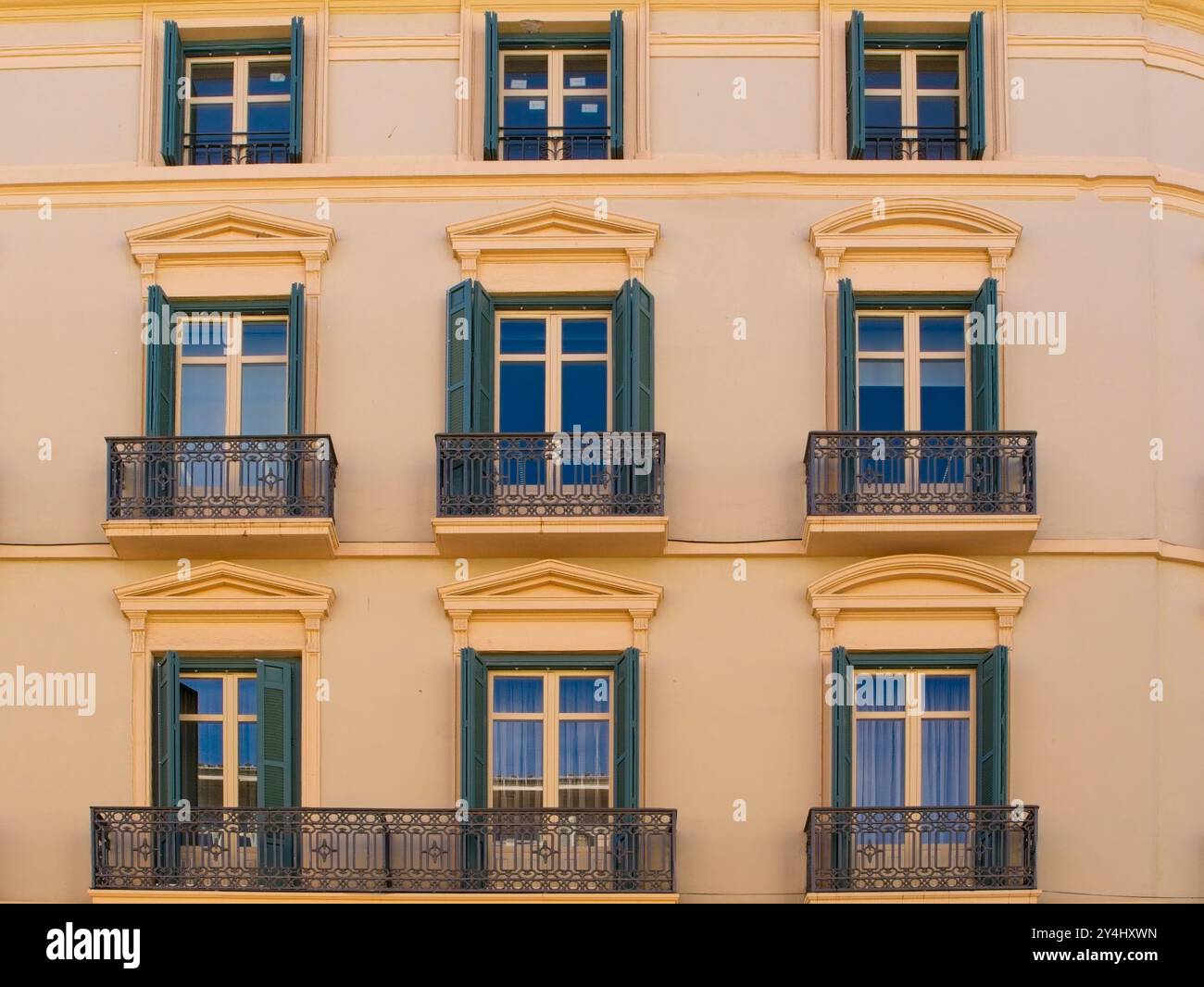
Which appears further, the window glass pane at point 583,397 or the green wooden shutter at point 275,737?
the window glass pane at point 583,397

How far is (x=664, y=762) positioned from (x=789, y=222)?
18.8 ft

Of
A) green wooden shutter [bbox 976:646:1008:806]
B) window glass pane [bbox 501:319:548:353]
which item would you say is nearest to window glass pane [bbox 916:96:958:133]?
window glass pane [bbox 501:319:548:353]

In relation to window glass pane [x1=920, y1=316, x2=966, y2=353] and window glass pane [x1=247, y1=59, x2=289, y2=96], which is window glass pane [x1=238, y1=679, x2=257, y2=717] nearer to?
window glass pane [x1=247, y1=59, x2=289, y2=96]

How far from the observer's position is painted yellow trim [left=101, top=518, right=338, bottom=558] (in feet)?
81.4

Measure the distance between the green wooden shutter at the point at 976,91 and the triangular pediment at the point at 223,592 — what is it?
8.05m

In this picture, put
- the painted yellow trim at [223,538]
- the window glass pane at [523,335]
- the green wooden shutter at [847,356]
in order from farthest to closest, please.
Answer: the window glass pane at [523,335], the green wooden shutter at [847,356], the painted yellow trim at [223,538]

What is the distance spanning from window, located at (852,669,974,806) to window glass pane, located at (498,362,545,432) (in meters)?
4.21

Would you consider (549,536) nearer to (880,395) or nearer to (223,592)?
(223,592)

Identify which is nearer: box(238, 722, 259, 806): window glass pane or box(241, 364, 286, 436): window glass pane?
box(238, 722, 259, 806): window glass pane

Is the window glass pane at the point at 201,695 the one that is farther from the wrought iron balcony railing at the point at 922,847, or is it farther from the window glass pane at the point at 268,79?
the window glass pane at the point at 268,79

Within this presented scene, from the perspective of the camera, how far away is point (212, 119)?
26828 mm

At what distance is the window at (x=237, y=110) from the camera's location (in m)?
26.6

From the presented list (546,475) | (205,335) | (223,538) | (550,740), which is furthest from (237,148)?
(550,740)

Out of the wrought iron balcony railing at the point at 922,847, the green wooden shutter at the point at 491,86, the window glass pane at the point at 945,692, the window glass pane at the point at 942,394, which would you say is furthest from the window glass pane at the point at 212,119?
the wrought iron balcony railing at the point at 922,847
